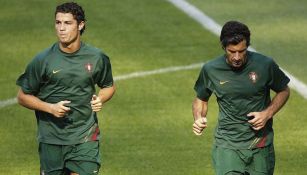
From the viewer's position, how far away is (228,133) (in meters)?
13.8

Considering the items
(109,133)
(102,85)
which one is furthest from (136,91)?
(102,85)

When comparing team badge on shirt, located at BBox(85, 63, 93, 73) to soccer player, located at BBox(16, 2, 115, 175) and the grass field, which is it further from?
the grass field

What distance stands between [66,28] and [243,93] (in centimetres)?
193

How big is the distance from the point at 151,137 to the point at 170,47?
5.92 m

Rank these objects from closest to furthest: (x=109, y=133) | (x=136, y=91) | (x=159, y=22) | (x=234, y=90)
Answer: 1. (x=234, y=90)
2. (x=109, y=133)
3. (x=136, y=91)
4. (x=159, y=22)

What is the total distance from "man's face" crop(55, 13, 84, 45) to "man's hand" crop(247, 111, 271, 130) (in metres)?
2.00

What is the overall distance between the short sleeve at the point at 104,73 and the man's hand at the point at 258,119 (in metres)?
1.68

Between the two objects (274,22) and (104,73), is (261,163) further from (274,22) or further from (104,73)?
(274,22)

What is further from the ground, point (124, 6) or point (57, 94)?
point (57, 94)

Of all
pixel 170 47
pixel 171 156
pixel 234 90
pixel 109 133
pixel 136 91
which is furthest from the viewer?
pixel 170 47

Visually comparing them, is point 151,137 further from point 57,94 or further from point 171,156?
point 57,94

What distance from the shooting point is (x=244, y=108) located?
13641 mm

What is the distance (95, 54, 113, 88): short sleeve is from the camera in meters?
14.0

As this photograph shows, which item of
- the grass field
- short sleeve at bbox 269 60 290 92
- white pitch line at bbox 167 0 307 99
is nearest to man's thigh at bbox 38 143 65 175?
short sleeve at bbox 269 60 290 92
